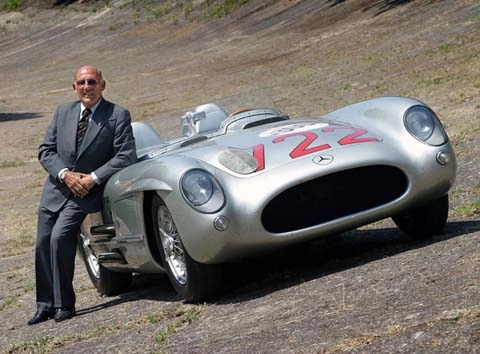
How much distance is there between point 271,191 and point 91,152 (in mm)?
1612

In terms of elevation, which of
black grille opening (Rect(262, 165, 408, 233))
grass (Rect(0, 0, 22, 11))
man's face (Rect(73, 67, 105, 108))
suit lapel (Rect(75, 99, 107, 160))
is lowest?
grass (Rect(0, 0, 22, 11))

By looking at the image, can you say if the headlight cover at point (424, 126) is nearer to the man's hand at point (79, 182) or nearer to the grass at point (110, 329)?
the grass at point (110, 329)

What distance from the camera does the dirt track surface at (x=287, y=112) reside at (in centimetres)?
580

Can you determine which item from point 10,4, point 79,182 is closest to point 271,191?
point 79,182

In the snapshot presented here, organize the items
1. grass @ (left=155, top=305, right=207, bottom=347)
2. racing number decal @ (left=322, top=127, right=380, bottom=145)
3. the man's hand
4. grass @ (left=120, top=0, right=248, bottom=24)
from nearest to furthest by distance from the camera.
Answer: grass @ (left=155, top=305, right=207, bottom=347) < racing number decal @ (left=322, top=127, right=380, bottom=145) < the man's hand < grass @ (left=120, top=0, right=248, bottom=24)

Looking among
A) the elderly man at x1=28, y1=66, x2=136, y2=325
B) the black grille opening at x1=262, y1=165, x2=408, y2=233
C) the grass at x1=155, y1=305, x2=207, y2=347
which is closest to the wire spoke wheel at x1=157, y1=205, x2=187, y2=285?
the grass at x1=155, y1=305, x2=207, y2=347

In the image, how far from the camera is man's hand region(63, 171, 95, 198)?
26.2 ft

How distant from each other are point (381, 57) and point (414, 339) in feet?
96.8

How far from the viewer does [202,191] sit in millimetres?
7074

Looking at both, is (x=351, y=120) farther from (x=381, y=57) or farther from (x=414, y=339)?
(x=381, y=57)

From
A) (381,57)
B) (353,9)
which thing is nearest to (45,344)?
(381,57)

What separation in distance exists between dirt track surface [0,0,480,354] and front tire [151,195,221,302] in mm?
123

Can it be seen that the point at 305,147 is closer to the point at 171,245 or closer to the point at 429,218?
the point at 171,245

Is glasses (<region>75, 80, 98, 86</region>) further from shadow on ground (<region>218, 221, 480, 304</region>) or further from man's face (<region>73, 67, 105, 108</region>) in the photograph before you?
shadow on ground (<region>218, 221, 480, 304</region>)
